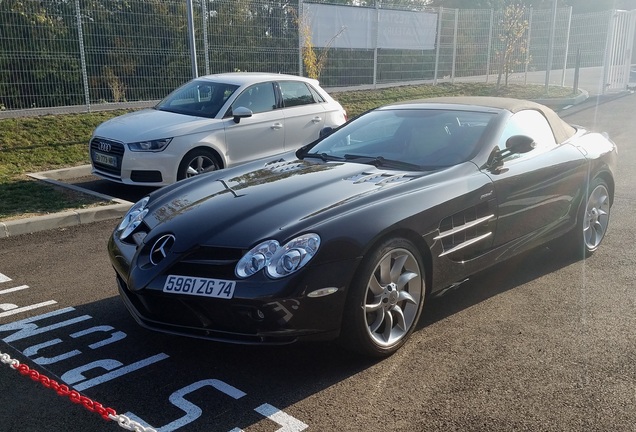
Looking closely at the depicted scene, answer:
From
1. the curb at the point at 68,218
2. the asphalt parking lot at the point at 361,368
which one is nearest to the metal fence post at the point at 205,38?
the curb at the point at 68,218

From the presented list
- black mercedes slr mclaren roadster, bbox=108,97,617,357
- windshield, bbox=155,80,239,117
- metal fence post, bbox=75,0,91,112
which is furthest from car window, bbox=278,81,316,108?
metal fence post, bbox=75,0,91,112

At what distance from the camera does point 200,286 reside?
11.6ft

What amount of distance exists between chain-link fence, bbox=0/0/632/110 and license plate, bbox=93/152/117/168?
4.46 metres

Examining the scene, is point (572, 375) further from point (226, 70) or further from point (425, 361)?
point (226, 70)

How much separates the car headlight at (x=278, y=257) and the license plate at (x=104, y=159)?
17.8 ft

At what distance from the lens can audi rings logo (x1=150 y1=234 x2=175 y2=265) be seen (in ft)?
12.5

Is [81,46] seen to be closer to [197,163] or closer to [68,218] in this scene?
[197,163]

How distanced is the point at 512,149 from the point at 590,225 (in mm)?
1575

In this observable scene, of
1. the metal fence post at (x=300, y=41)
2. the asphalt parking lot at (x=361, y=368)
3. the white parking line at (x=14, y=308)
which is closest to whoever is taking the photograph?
the asphalt parking lot at (x=361, y=368)

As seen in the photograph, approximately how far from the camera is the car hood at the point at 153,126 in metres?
8.38

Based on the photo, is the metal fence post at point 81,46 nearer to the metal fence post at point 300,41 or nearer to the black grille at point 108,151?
the black grille at point 108,151

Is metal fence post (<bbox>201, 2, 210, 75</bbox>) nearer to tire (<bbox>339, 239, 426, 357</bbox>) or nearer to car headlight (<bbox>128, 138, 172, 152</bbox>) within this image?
car headlight (<bbox>128, 138, 172, 152</bbox>)

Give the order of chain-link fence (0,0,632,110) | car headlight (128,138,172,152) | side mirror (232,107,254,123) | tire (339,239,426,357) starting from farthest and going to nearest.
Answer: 1. chain-link fence (0,0,632,110)
2. side mirror (232,107,254,123)
3. car headlight (128,138,172,152)
4. tire (339,239,426,357)

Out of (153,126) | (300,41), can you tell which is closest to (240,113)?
(153,126)
